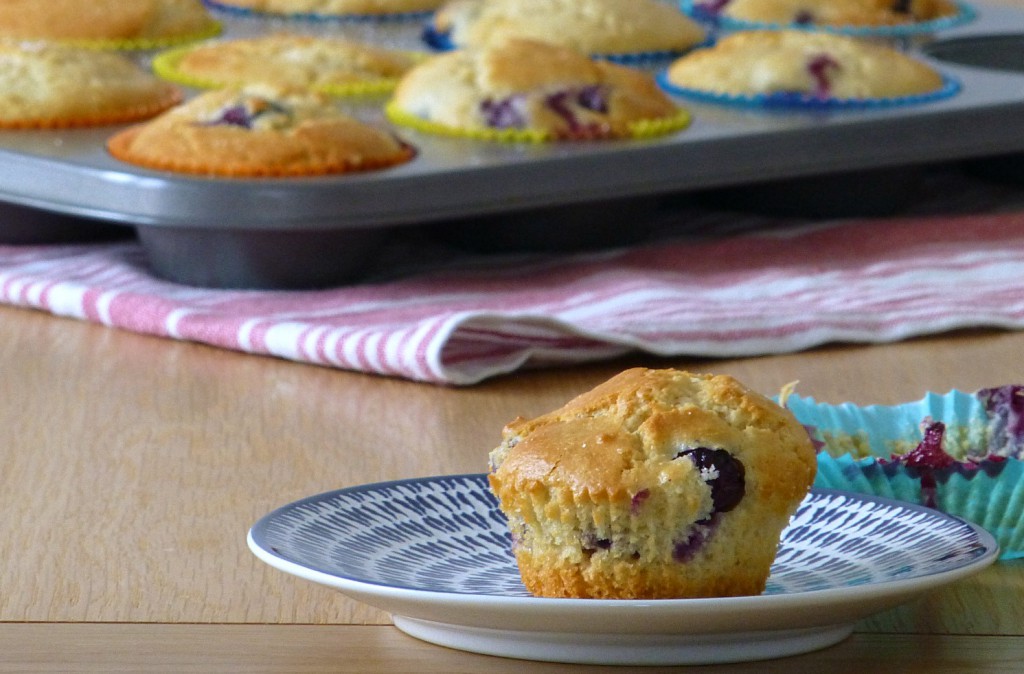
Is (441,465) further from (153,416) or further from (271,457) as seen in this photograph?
(153,416)

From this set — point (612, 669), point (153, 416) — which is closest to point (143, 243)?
point (153, 416)

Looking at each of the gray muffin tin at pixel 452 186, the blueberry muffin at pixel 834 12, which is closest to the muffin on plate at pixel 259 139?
the gray muffin tin at pixel 452 186

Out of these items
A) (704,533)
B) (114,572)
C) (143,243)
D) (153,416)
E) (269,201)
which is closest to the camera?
(704,533)

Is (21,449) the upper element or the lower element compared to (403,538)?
lower

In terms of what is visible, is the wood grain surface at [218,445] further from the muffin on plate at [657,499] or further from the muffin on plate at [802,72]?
the muffin on plate at [802,72]

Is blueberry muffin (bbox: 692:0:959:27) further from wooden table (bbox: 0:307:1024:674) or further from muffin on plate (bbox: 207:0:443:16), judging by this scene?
wooden table (bbox: 0:307:1024:674)

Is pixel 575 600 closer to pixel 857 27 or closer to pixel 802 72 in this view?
pixel 802 72

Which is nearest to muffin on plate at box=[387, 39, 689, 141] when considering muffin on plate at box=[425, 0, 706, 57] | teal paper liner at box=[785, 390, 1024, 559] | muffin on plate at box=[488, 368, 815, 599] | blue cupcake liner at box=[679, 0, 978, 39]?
muffin on plate at box=[425, 0, 706, 57]
